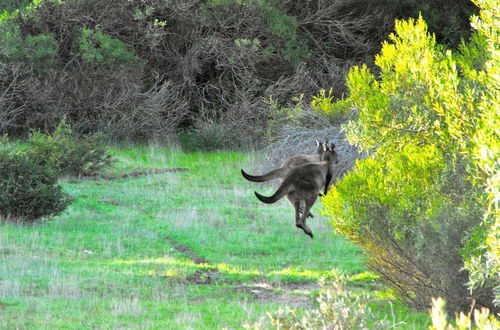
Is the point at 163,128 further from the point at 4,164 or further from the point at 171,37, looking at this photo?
the point at 4,164

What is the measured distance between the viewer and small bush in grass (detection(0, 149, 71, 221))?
43.7ft

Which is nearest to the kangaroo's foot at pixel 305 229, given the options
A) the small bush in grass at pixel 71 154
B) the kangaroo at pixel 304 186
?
the kangaroo at pixel 304 186

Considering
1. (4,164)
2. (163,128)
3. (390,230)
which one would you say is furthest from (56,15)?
(390,230)

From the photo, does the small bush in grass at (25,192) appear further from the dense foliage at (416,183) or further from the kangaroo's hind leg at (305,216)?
the dense foliage at (416,183)

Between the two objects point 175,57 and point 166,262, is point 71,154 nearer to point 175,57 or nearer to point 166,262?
point 175,57

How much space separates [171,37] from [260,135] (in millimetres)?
4735

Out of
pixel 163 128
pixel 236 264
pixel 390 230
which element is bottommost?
pixel 163 128

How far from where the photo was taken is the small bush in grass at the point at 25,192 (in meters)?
13.3

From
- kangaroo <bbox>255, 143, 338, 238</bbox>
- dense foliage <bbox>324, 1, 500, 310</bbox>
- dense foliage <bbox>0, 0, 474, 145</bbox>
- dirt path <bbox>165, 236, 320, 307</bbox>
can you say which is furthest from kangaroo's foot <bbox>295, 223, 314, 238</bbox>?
dense foliage <bbox>0, 0, 474, 145</bbox>

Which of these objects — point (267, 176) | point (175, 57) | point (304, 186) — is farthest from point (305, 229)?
point (175, 57)

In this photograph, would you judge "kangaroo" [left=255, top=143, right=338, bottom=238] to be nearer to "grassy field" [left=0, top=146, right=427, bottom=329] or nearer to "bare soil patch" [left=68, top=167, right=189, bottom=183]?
"grassy field" [left=0, top=146, right=427, bottom=329]

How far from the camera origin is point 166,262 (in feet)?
35.7

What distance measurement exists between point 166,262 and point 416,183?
155 inches

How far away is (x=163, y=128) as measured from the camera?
2542 cm
